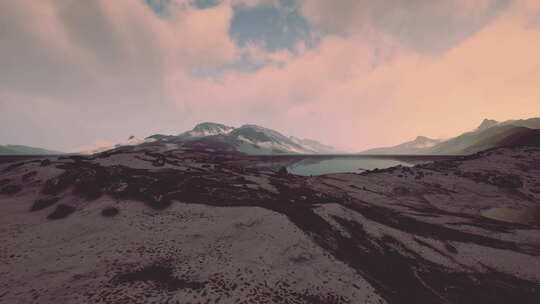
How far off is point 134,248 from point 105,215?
29.6ft

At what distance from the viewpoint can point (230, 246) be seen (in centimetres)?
2036

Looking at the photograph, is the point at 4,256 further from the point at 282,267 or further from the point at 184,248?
the point at 282,267

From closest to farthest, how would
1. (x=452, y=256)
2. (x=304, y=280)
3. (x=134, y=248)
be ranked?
(x=304, y=280)
(x=134, y=248)
(x=452, y=256)

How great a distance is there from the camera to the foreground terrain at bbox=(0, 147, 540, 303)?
14766 mm

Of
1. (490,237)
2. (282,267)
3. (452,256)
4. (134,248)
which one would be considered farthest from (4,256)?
(490,237)

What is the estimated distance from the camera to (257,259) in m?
18.5

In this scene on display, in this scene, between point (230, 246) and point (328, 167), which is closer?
point (230, 246)

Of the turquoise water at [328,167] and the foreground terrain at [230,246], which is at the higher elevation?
the turquoise water at [328,167]

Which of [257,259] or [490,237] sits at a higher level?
[257,259]

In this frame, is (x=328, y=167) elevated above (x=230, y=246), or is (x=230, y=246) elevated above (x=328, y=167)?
(x=328, y=167)

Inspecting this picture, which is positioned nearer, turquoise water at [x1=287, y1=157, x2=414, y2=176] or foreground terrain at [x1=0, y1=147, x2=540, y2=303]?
foreground terrain at [x1=0, y1=147, x2=540, y2=303]

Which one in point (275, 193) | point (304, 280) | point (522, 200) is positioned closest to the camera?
point (304, 280)

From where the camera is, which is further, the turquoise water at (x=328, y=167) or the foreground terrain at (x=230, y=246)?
the turquoise water at (x=328, y=167)

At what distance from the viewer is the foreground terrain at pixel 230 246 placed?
14.8 m
